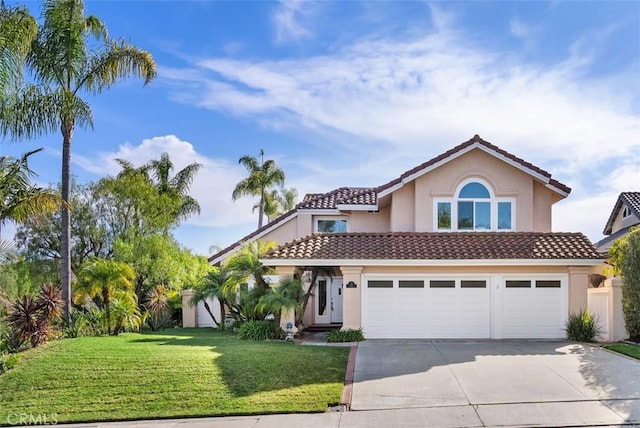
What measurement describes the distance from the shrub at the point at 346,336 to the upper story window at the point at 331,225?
767cm

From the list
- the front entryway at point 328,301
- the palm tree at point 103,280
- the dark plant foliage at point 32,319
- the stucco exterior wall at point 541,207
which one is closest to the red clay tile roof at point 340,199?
the front entryway at point 328,301

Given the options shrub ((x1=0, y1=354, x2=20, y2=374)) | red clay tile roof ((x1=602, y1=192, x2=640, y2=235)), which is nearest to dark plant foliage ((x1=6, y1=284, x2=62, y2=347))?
shrub ((x1=0, y1=354, x2=20, y2=374))

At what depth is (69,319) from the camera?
1764 centimetres

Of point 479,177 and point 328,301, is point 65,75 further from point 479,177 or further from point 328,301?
point 479,177

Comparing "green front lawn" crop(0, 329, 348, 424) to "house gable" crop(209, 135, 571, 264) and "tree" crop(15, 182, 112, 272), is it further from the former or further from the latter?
"tree" crop(15, 182, 112, 272)

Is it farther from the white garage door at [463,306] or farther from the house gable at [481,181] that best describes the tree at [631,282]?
the house gable at [481,181]

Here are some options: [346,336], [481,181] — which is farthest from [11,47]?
[481,181]

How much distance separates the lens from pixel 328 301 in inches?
896

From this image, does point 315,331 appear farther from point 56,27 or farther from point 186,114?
point 56,27

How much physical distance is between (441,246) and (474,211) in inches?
123

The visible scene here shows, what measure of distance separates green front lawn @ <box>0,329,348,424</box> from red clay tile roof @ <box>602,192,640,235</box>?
25356 mm

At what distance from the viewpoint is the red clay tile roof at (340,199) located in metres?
23.0

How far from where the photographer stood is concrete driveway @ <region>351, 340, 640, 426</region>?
30.6 feet

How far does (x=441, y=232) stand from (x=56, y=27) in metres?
16.6
